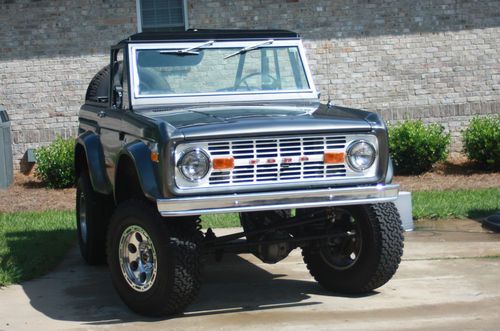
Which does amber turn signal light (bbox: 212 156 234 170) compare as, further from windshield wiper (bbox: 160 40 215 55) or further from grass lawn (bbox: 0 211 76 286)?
grass lawn (bbox: 0 211 76 286)

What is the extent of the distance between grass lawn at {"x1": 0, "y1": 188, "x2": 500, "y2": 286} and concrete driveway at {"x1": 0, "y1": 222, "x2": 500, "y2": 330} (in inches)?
9.6

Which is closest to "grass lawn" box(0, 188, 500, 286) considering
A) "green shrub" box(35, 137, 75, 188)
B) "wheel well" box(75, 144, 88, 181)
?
"wheel well" box(75, 144, 88, 181)

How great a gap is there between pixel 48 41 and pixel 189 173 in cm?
924

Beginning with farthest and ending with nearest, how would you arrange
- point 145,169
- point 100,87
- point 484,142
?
1. point 484,142
2. point 100,87
3. point 145,169

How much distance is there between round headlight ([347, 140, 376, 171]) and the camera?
7.02 m

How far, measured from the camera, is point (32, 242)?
9.99m

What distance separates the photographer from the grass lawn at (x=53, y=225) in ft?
29.0

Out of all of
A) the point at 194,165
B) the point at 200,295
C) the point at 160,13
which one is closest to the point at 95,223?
the point at 200,295

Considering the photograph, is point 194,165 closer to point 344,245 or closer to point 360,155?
point 360,155

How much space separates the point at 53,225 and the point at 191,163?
5.17 metres

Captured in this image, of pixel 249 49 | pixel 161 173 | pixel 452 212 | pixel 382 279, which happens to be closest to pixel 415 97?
pixel 452 212

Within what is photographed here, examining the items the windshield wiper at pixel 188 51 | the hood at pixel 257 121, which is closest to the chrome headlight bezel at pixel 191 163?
the hood at pixel 257 121

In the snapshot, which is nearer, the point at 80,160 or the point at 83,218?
the point at 80,160

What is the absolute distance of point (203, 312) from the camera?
23.3ft
